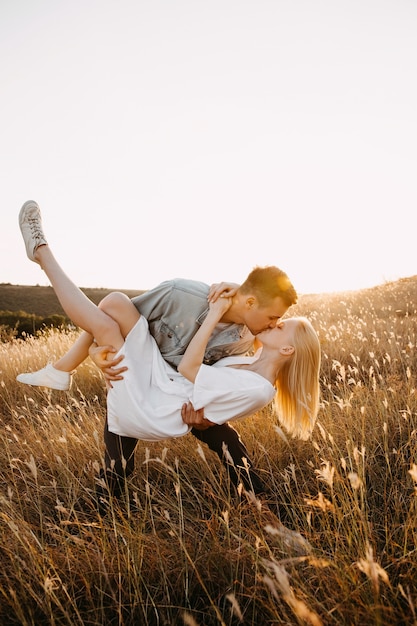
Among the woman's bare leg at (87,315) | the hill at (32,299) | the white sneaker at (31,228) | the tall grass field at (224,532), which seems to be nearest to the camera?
the tall grass field at (224,532)

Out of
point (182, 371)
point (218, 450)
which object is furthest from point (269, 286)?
point (218, 450)

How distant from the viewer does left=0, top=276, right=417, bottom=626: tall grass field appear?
5.38 feet

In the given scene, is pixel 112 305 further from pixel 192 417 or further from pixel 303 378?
pixel 303 378

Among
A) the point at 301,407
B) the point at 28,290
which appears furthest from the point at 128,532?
the point at 28,290

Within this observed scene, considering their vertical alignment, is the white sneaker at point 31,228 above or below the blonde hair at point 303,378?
above

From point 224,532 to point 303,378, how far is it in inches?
43.1

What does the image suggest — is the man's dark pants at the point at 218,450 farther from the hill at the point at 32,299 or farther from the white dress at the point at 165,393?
the hill at the point at 32,299

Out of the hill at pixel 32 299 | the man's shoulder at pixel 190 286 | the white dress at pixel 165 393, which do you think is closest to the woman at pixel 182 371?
the white dress at pixel 165 393

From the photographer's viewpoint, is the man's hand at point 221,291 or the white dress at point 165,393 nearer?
the white dress at point 165,393

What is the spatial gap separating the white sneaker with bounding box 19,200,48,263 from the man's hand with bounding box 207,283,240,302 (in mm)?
1185

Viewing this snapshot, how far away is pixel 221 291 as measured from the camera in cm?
282

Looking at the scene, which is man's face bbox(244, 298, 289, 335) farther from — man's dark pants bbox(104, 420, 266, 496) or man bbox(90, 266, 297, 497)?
man's dark pants bbox(104, 420, 266, 496)

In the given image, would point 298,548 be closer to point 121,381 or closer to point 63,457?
point 121,381

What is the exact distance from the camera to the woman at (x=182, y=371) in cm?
248
